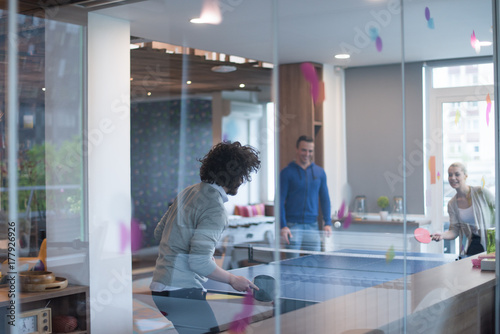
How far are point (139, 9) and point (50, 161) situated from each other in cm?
70

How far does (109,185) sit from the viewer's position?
235cm

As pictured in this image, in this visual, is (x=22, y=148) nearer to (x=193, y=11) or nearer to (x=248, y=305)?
(x=193, y=11)

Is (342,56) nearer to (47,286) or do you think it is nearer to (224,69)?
(224,69)

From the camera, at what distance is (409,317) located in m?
2.79

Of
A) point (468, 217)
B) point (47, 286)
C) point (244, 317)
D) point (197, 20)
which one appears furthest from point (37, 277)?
point (468, 217)

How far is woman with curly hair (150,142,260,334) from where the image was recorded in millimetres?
2301

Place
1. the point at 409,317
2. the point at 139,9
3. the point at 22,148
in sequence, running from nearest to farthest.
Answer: the point at 22,148
the point at 139,9
the point at 409,317

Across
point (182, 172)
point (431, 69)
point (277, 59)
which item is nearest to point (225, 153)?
point (182, 172)

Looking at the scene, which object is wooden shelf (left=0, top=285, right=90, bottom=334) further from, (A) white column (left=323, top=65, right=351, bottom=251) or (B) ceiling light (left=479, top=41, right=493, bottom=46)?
(B) ceiling light (left=479, top=41, right=493, bottom=46)

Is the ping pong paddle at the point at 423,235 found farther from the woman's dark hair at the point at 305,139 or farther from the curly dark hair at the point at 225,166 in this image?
the curly dark hair at the point at 225,166

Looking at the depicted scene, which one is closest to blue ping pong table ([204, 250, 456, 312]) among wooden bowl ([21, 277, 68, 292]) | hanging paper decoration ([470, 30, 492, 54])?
wooden bowl ([21, 277, 68, 292])

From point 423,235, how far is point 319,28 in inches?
40.2

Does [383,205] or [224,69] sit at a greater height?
[224,69]

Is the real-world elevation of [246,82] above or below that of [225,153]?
above
